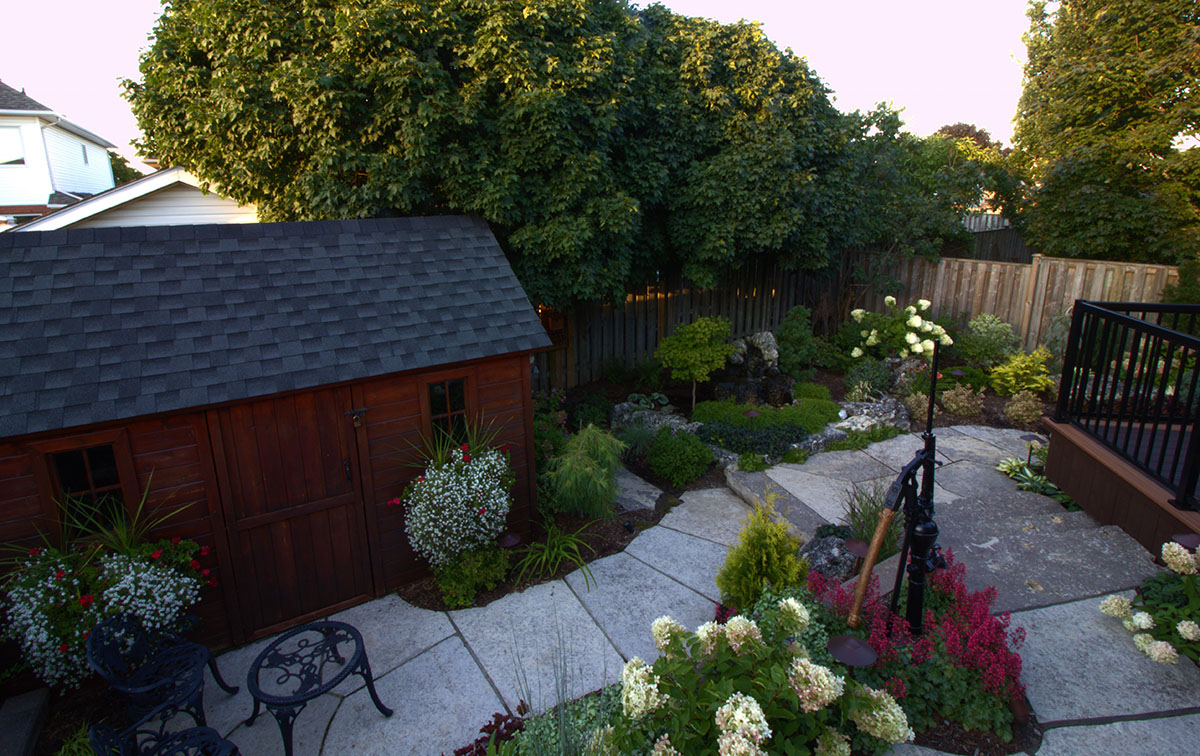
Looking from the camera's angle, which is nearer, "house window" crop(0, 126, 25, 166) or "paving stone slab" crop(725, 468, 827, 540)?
"paving stone slab" crop(725, 468, 827, 540)

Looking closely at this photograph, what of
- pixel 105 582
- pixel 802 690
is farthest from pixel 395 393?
pixel 802 690

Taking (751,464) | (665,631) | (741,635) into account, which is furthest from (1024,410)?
(665,631)

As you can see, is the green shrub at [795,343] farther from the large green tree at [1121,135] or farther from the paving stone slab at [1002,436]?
the large green tree at [1121,135]

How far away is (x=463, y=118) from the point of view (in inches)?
240

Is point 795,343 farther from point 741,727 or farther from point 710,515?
point 741,727

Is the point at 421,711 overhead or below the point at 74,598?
below

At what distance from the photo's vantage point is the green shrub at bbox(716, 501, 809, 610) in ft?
12.9

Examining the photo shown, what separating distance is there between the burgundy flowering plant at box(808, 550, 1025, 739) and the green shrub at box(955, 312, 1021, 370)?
701cm

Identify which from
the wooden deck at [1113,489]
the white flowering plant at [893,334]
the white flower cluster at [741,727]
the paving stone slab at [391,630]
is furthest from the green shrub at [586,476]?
the white flowering plant at [893,334]

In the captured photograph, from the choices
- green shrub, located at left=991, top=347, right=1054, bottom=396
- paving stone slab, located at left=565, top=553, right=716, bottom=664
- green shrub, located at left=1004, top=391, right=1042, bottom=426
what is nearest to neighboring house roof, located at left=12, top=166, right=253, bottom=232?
paving stone slab, located at left=565, top=553, right=716, bottom=664

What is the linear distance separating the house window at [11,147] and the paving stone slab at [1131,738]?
A: 25.3 meters

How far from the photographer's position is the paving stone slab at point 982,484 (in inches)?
214

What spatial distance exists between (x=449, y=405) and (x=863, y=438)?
505 centimetres

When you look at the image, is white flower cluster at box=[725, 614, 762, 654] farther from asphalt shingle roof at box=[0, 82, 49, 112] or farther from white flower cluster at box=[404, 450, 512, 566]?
asphalt shingle roof at box=[0, 82, 49, 112]
